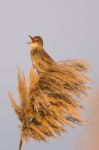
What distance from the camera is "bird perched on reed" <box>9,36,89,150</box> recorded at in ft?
31.4

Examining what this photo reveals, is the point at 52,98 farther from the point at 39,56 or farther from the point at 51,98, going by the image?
the point at 39,56

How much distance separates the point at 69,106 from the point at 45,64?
5.16 ft

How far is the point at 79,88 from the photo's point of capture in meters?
9.62

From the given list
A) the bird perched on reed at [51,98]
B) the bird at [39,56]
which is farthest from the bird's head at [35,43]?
the bird perched on reed at [51,98]

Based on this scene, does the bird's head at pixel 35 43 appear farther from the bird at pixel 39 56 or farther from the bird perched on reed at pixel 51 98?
the bird perched on reed at pixel 51 98

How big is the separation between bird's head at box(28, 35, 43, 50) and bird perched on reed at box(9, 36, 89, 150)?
3386 mm

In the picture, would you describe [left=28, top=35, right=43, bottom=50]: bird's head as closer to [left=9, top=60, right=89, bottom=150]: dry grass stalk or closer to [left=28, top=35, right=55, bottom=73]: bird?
[left=28, top=35, right=55, bottom=73]: bird

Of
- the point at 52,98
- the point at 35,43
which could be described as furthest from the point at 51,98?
the point at 35,43

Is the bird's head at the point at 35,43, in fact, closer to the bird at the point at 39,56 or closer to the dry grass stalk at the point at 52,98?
the bird at the point at 39,56

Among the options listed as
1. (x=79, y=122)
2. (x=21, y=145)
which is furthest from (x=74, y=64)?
(x=21, y=145)

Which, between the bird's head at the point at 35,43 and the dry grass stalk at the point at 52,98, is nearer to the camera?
the dry grass stalk at the point at 52,98

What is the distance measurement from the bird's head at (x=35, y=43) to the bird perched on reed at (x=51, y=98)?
3.39m

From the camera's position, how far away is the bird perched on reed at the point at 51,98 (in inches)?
377

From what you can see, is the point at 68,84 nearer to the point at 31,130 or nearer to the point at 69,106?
the point at 69,106
